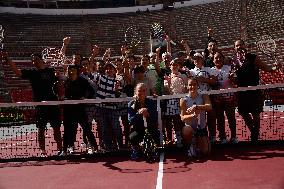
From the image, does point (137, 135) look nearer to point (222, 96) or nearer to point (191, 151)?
point (191, 151)

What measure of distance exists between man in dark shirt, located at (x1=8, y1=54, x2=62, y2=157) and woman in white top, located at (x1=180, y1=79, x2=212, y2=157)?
8.49ft

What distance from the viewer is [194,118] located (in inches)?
309

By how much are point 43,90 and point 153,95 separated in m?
2.23

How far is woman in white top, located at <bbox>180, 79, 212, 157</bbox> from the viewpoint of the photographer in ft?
25.5

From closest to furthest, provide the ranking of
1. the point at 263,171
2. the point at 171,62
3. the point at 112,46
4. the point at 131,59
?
1. the point at 263,171
2. the point at 171,62
3. the point at 131,59
4. the point at 112,46

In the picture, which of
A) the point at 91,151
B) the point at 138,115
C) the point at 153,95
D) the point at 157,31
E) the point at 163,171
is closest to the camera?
the point at 163,171

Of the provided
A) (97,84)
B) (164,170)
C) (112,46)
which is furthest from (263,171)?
(112,46)

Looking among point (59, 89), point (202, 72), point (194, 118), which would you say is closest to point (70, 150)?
point (59, 89)

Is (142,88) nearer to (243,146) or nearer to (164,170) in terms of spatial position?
(164,170)

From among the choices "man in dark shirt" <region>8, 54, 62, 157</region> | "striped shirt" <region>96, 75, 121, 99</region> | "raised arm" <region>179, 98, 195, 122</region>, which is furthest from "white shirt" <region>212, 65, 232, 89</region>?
"man in dark shirt" <region>8, 54, 62, 157</region>

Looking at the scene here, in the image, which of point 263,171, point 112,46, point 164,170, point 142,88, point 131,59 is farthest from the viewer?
point 112,46

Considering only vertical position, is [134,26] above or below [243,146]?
above

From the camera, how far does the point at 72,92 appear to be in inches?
336

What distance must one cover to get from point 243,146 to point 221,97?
1.09m
